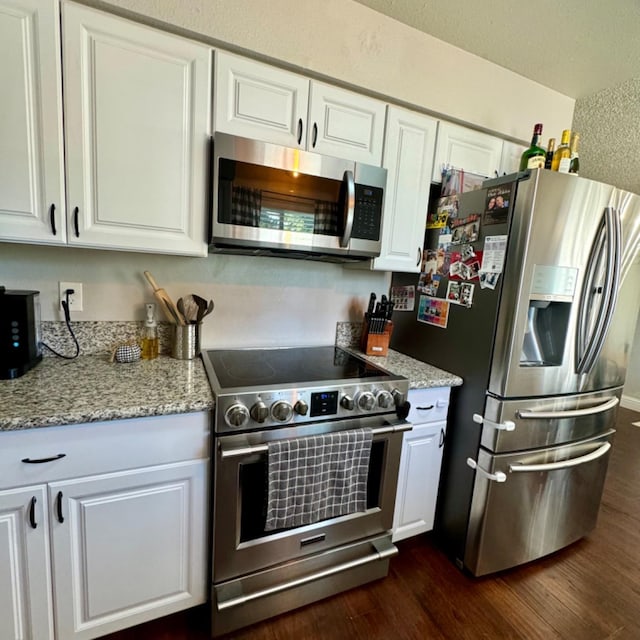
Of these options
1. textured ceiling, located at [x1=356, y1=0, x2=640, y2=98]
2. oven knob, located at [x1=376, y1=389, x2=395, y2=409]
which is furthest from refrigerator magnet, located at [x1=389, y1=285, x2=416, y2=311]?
textured ceiling, located at [x1=356, y1=0, x2=640, y2=98]

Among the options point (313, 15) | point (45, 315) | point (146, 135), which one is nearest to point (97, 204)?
point (146, 135)

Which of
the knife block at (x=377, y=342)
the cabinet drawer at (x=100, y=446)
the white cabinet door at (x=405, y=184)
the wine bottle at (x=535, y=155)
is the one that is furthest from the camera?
the knife block at (x=377, y=342)

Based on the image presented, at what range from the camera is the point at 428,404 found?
162cm

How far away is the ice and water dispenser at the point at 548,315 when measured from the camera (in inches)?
56.4

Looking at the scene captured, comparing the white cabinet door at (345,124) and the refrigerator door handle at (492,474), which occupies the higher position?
the white cabinet door at (345,124)

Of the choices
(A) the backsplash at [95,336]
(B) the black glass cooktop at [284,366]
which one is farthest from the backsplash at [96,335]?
(B) the black glass cooktop at [284,366]

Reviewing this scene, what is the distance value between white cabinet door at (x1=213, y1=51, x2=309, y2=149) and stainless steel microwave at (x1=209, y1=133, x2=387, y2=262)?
8 centimetres

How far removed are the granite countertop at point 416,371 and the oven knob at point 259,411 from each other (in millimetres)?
675

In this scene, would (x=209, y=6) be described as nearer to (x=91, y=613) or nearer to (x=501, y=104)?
(x=501, y=104)

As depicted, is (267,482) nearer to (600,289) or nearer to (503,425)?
(503,425)

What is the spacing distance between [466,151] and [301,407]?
62.1 inches

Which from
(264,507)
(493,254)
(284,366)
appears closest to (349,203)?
(493,254)

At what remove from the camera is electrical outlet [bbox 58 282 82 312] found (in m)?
1.49

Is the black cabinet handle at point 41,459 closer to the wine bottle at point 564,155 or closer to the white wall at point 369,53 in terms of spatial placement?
the white wall at point 369,53
